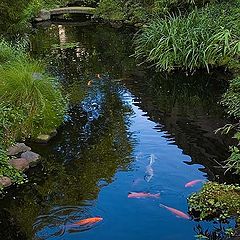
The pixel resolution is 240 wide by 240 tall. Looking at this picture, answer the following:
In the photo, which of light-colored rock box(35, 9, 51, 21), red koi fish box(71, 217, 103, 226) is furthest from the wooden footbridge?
red koi fish box(71, 217, 103, 226)

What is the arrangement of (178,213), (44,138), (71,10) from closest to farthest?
1. (178,213)
2. (44,138)
3. (71,10)

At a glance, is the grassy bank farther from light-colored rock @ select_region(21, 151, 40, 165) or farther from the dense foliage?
the dense foliage

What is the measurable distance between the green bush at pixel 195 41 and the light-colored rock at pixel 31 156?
565 cm

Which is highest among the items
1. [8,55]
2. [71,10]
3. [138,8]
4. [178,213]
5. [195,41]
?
[71,10]

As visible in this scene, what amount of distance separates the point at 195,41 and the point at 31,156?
6.41 metres

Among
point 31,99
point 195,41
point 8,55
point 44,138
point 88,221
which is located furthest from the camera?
point 195,41

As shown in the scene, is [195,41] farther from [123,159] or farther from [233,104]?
[123,159]

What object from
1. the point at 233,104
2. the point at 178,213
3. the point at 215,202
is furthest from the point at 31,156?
the point at 233,104

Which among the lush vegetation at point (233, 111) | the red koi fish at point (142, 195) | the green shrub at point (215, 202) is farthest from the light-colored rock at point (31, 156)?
the lush vegetation at point (233, 111)

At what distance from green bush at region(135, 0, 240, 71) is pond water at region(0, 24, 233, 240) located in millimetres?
472

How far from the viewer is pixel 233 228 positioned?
541 cm

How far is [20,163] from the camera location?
716 centimetres

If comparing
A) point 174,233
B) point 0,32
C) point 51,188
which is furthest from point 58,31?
point 174,233

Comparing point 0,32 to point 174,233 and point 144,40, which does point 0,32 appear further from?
point 174,233
